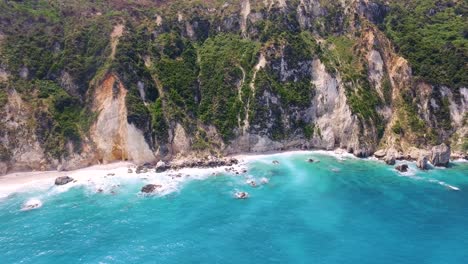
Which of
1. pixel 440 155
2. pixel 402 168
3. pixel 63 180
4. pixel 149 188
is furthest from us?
pixel 440 155

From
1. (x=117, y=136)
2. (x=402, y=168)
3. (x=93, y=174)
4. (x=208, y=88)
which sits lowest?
(x=93, y=174)

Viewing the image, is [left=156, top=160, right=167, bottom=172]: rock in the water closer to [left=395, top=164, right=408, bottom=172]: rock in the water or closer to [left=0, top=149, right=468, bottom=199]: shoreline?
[left=0, top=149, right=468, bottom=199]: shoreline

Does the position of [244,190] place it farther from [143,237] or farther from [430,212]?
[430,212]

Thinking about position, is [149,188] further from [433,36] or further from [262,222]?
[433,36]

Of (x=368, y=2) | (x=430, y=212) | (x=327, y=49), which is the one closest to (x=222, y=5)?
(x=327, y=49)

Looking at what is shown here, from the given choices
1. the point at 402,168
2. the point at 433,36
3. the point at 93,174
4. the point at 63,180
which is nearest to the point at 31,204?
the point at 63,180

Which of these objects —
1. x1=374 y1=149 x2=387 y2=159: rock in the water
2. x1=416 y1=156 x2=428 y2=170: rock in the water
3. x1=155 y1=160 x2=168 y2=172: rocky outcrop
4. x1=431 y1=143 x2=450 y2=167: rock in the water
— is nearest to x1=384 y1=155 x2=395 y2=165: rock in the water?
x1=374 y1=149 x2=387 y2=159: rock in the water

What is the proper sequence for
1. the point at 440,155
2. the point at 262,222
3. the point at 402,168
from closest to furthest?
the point at 262,222
the point at 402,168
the point at 440,155
